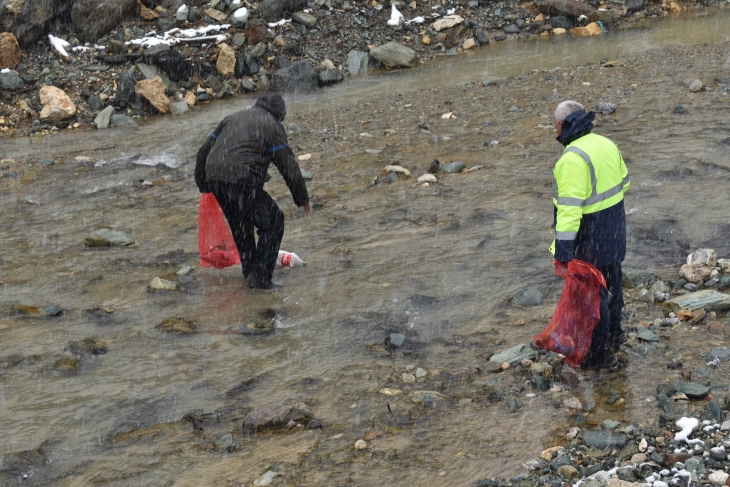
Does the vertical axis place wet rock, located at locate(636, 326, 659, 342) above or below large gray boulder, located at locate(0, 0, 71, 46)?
below

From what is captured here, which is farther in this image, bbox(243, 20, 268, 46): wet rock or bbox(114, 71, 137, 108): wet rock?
bbox(243, 20, 268, 46): wet rock

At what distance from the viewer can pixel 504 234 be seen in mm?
7121

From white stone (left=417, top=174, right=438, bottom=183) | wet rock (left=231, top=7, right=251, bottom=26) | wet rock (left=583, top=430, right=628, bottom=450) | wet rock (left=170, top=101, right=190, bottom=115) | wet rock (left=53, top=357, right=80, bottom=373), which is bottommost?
wet rock (left=53, top=357, right=80, bottom=373)

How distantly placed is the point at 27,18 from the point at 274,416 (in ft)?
45.8

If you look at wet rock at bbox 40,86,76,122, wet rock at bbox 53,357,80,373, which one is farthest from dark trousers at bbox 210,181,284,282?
wet rock at bbox 40,86,76,122

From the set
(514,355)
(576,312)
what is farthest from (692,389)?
(514,355)

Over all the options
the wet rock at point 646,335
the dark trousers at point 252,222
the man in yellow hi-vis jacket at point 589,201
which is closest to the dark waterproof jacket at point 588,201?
the man in yellow hi-vis jacket at point 589,201

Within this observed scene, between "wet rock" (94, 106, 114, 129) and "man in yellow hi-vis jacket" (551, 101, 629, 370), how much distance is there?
10.5 metres

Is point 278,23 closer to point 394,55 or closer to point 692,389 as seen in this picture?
point 394,55

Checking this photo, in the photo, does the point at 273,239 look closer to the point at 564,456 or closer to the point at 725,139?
the point at 564,456

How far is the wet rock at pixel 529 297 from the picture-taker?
5789mm

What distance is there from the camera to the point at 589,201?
168 inches

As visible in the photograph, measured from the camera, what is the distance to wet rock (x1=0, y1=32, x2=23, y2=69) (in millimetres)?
14476

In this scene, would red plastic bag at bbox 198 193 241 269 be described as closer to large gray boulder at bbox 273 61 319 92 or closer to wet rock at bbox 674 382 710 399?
wet rock at bbox 674 382 710 399
